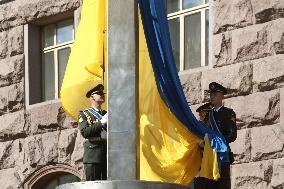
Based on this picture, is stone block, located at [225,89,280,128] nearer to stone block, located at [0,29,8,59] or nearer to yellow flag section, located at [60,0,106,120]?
yellow flag section, located at [60,0,106,120]

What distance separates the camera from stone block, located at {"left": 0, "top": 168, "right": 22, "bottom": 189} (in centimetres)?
1955

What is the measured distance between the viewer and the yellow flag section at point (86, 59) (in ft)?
51.5

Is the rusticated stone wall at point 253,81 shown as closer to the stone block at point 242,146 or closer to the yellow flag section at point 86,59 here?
the stone block at point 242,146

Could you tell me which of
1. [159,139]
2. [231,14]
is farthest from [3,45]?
[159,139]

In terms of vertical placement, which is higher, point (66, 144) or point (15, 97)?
point (15, 97)

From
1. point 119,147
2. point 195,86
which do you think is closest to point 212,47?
point 195,86

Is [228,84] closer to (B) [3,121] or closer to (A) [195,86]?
(A) [195,86]

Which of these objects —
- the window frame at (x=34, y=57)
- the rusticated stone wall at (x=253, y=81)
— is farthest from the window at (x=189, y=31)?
the window frame at (x=34, y=57)

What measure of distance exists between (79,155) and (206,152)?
13.1 ft

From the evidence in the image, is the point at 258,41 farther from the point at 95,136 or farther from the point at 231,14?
the point at 95,136

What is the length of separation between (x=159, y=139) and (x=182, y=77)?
255cm

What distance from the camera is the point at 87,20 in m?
15.9

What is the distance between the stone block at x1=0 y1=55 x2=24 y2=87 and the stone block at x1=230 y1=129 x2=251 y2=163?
4424mm

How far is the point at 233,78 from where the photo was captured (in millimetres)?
16953
